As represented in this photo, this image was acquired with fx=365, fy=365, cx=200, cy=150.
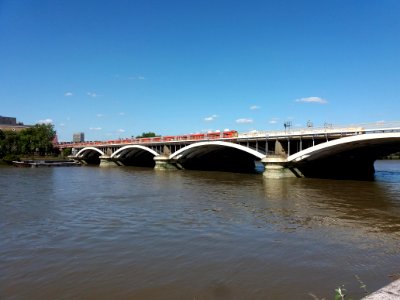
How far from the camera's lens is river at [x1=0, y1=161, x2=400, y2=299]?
27.5ft

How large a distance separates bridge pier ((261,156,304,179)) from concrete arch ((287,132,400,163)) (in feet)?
2.90

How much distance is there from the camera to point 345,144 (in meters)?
31.1

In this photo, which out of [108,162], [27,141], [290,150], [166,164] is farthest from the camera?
[27,141]

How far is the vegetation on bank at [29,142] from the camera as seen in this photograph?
10097 centimetres

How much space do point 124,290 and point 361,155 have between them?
38204 mm

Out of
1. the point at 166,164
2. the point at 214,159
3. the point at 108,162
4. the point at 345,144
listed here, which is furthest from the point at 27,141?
the point at 345,144

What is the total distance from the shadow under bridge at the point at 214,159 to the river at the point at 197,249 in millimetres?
31040

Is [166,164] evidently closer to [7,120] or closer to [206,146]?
[206,146]

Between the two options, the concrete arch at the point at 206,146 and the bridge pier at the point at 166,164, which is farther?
the bridge pier at the point at 166,164

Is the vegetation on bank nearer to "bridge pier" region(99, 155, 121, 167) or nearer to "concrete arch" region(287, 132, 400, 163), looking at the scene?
"bridge pier" region(99, 155, 121, 167)

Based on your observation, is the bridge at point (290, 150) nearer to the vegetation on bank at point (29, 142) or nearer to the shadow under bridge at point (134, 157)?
the shadow under bridge at point (134, 157)

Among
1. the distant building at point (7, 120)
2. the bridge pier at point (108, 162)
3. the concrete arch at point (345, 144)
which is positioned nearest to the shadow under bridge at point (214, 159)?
the concrete arch at point (345, 144)

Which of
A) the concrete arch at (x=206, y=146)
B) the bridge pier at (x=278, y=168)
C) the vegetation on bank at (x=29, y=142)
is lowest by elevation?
the bridge pier at (x=278, y=168)

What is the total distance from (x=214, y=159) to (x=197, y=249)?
4779 cm
